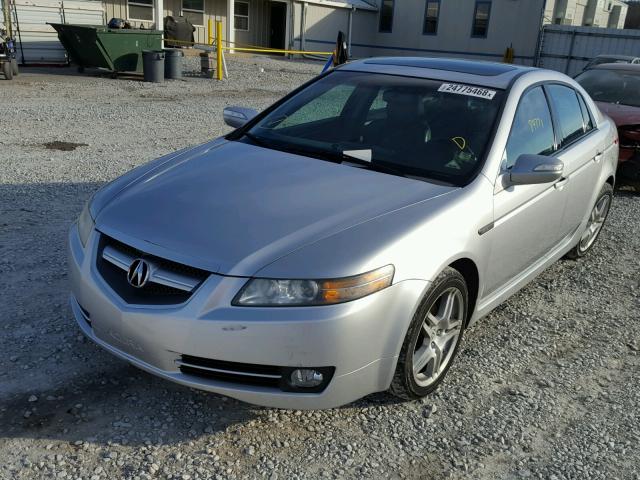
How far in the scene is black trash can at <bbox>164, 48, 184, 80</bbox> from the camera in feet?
57.3

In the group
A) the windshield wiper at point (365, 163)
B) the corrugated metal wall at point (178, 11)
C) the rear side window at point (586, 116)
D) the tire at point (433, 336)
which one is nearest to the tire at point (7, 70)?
the corrugated metal wall at point (178, 11)

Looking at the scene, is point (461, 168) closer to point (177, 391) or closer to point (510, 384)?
point (510, 384)

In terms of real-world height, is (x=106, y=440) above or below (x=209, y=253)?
below

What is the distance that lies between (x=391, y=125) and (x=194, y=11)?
23.4 metres

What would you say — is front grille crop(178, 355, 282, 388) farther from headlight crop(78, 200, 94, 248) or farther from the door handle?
the door handle

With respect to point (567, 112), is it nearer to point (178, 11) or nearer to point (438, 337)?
point (438, 337)

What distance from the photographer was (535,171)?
3.51 meters

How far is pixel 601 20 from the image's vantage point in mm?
32750

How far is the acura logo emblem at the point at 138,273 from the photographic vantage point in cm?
279

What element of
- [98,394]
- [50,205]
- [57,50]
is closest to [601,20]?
[57,50]

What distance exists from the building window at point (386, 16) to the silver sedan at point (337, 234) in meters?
28.6

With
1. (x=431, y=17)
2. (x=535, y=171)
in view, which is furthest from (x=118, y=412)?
(x=431, y=17)

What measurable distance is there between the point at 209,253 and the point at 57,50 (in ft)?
63.8

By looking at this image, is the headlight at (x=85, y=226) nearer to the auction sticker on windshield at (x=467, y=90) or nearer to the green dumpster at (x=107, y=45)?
the auction sticker on windshield at (x=467, y=90)
